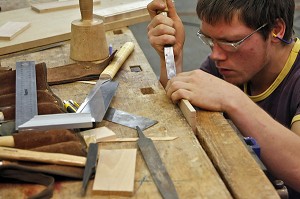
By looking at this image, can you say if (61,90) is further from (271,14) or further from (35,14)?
(35,14)

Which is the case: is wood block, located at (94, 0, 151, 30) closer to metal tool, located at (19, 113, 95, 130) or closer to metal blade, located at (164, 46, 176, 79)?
metal blade, located at (164, 46, 176, 79)

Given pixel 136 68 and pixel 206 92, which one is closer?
pixel 206 92

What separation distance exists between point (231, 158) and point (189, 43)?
14.6 ft

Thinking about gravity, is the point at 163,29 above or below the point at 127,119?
above

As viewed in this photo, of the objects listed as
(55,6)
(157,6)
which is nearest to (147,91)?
(157,6)

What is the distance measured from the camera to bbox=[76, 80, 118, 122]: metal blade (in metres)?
1.33

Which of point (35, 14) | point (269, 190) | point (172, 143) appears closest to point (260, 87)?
point (172, 143)

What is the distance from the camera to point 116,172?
1023 millimetres

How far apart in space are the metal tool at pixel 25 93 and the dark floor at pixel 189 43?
2941 millimetres

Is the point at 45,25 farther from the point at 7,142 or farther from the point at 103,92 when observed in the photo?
the point at 7,142

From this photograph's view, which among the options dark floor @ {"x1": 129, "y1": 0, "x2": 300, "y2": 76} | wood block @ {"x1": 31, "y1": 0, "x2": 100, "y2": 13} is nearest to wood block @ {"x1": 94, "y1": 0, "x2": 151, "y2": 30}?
wood block @ {"x1": 31, "y1": 0, "x2": 100, "y2": 13}

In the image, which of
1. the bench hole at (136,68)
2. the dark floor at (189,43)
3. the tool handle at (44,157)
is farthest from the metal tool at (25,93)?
the dark floor at (189,43)

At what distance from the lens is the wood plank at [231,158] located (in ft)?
3.26

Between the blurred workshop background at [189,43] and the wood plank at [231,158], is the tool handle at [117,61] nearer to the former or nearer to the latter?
the wood plank at [231,158]
